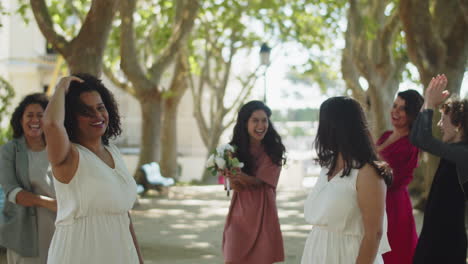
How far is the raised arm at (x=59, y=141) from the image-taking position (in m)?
3.75

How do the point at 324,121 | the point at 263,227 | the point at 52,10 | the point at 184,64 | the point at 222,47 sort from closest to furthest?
the point at 324,121 < the point at 263,227 < the point at 52,10 < the point at 184,64 < the point at 222,47

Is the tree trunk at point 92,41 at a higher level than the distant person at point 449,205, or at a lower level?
higher

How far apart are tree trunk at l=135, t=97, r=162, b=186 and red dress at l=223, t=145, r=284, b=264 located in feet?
40.2

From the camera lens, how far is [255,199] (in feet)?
22.6

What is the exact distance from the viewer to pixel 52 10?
21.2m

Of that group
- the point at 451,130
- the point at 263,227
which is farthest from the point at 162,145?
the point at 451,130

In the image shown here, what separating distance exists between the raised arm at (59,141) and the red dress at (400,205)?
3211mm

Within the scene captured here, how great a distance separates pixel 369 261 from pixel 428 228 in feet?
5.11

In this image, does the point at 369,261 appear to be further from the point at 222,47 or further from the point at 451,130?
the point at 222,47

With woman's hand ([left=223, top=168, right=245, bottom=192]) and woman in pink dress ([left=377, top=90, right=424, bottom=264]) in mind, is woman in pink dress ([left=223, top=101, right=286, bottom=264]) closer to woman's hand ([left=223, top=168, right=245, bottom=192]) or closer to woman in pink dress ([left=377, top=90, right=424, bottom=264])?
woman's hand ([left=223, top=168, right=245, bottom=192])

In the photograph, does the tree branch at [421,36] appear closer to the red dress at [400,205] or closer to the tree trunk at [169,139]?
the red dress at [400,205]

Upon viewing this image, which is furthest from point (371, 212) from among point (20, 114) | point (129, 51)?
point (129, 51)

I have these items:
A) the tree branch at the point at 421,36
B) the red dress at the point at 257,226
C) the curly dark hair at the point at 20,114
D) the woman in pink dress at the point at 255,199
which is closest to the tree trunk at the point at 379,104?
the tree branch at the point at 421,36

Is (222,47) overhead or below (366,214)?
overhead
